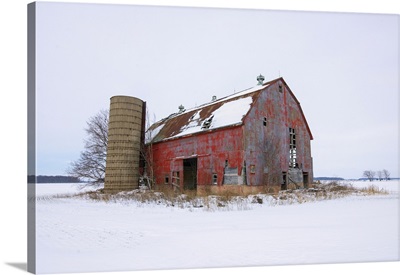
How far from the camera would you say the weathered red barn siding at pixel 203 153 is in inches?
608

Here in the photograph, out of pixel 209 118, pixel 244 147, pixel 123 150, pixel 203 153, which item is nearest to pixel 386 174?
pixel 244 147

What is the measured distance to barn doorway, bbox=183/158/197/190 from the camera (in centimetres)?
1677

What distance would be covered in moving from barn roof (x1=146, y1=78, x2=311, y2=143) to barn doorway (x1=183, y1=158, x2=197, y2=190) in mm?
1162

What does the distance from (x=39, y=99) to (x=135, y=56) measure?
2480 millimetres

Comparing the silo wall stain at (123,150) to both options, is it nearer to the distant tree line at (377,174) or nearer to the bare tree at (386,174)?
the distant tree line at (377,174)

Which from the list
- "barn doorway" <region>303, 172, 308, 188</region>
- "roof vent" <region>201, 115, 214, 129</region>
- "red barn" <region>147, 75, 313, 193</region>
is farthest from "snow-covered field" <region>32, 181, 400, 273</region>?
"roof vent" <region>201, 115, 214, 129</region>

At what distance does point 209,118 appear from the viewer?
1708 cm

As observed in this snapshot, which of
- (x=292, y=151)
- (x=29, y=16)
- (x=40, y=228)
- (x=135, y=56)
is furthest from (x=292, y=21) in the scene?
(x=292, y=151)

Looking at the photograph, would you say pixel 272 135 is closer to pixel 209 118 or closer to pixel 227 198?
pixel 209 118

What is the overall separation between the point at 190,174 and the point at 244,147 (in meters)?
2.85

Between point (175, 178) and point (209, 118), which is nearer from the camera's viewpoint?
point (209, 118)

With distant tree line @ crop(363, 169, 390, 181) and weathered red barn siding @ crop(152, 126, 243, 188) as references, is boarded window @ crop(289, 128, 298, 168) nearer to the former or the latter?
weathered red barn siding @ crop(152, 126, 243, 188)

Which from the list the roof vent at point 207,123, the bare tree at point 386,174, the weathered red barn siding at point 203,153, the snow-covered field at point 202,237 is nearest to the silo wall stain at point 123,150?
the weathered red barn siding at point 203,153

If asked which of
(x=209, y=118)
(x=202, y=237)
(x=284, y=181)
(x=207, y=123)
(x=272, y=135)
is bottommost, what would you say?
(x=202, y=237)
